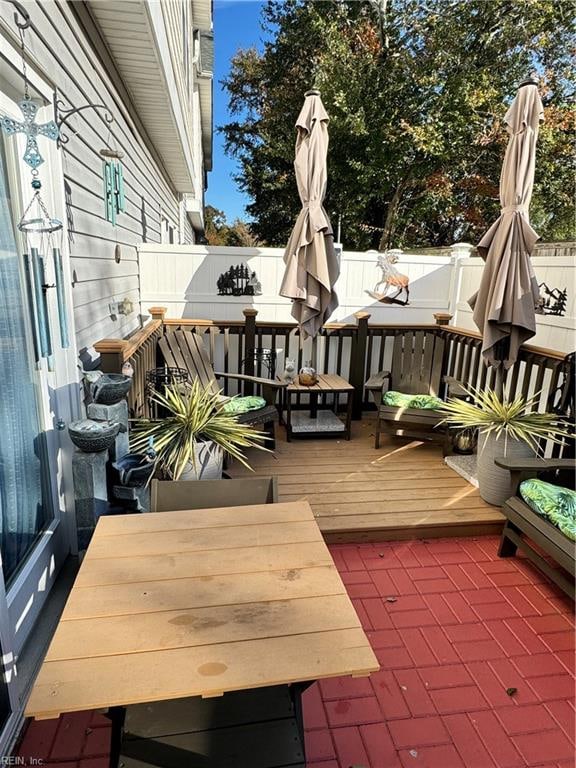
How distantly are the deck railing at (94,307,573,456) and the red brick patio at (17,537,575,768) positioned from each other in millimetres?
1537

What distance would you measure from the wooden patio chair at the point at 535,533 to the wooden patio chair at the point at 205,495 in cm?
143

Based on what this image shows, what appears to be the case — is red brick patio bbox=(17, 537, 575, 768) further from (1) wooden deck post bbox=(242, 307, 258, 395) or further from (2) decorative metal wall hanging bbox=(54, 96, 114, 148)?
(2) decorative metal wall hanging bbox=(54, 96, 114, 148)

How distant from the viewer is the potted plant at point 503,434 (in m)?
2.95

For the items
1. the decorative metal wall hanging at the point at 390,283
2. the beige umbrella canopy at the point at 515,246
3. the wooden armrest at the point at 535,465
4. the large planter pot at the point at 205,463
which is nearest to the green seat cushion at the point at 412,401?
the beige umbrella canopy at the point at 515,246

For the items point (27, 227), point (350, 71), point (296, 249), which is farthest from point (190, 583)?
point (350, 71)

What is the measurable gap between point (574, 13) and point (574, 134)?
8.20 feet

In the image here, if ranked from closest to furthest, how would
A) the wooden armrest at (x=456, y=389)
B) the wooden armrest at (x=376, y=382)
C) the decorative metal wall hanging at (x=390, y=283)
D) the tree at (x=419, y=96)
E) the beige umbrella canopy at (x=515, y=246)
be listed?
the beige umbrella canopy at (x=515, y=246) → the wooden armrest at (x=456, y=389) → the wooden armrest at (x=376, y=382) → the decorative metal wall hanging at (x=390, y=283) → the tree at (x=419, y=96)

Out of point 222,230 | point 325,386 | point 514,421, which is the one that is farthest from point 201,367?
point 222,230

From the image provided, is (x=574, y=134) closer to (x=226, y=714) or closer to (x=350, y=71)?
(x=350, y=71)

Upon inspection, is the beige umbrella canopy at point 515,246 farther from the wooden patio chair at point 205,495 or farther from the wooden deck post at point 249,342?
the wooden patio chair at point 205,495

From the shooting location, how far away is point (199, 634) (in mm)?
1169

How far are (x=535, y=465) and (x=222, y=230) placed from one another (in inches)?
1199

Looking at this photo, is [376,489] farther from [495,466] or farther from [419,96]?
[419,96]

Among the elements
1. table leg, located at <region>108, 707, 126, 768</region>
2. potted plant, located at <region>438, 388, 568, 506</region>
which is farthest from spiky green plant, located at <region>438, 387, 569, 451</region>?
table leg, located at <region>108, 707, 126, 768</region>
